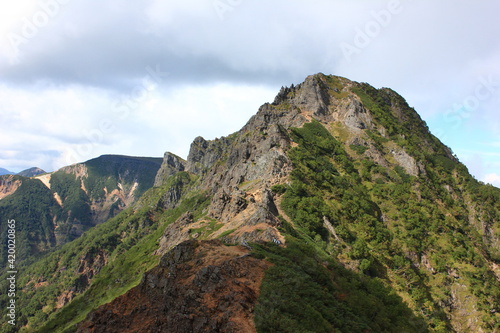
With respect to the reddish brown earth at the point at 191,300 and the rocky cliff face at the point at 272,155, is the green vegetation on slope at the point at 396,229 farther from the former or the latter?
the rocky cliff face at the point at 272,155

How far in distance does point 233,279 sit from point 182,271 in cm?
627

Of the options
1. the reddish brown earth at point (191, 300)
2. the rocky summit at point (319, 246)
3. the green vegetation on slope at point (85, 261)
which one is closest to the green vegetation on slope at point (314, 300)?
the rocky summit at point (319, 246)

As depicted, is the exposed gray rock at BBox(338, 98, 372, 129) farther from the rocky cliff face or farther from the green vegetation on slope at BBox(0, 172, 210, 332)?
the green vegetation on slope at BBox(0, 172, 210, 332)

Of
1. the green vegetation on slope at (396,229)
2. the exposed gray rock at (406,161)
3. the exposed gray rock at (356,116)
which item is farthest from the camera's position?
the exposed gray rock at (356,116)

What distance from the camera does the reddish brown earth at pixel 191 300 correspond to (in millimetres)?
20938

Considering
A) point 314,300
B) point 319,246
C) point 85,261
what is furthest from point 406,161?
point 85,261

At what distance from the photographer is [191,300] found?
23484 mm

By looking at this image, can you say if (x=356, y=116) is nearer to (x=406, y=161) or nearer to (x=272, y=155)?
(x=406, y=161)

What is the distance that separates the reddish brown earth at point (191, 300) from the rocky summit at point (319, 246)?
0.13m

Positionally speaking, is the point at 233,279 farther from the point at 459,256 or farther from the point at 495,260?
the point at 495,260

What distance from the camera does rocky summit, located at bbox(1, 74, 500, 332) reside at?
2506 centimetres

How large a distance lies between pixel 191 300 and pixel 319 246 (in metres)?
34.6

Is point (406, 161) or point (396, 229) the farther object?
point (406, 161)

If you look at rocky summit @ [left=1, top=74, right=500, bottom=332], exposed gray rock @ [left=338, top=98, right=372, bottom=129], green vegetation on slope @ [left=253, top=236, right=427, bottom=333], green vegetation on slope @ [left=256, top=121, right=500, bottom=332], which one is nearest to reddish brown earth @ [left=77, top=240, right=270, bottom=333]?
rocky summit @ [left=1, top=74, right=500, bottom=332]
